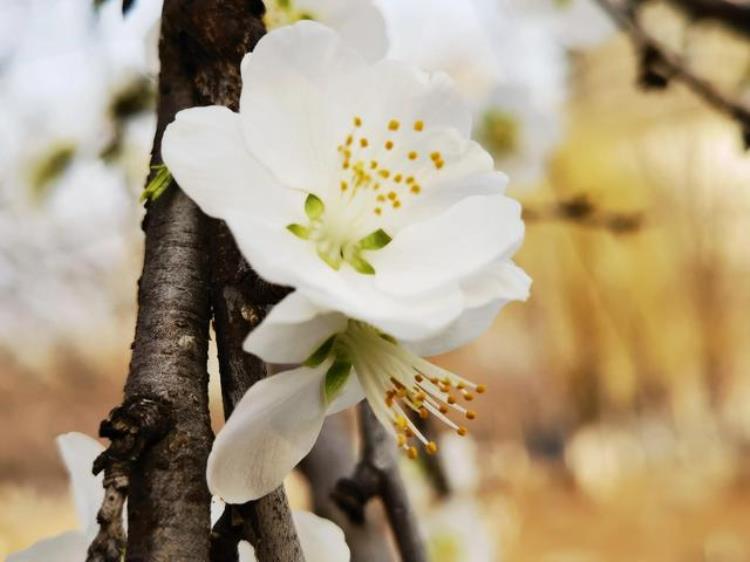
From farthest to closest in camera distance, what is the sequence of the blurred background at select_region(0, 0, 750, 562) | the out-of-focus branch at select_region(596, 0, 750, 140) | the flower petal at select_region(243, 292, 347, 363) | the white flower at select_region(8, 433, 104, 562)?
the blurred background at select_region(0, 0, 750, 562) → the out-of-focus branch at select_region(596, 0, 750, 140) → the white flower at select_region(8, 433, 104, 562) → the flower petal at select_region(243, 292, 347, 363)

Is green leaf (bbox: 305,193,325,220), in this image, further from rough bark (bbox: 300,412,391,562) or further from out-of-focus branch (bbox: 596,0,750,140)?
out-of-focus branch (bbox: 596,0,750,140)

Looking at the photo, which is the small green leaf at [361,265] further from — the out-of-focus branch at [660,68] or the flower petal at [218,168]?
the out-of-focus branch at [660,68]

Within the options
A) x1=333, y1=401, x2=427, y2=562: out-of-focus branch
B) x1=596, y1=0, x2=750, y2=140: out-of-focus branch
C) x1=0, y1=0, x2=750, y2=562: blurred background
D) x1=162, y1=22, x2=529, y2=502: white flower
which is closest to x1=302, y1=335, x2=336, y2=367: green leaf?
x1=162, y1=22, x2=529, y2=502: white flower

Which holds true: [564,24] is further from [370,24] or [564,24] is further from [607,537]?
[607,537]

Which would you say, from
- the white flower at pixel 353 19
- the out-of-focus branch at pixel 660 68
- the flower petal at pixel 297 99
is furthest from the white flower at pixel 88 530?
the out-of-focus branch at pixel 660 68

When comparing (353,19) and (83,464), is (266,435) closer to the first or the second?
(83,464)

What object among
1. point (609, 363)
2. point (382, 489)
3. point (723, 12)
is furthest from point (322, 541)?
point (609, 363)

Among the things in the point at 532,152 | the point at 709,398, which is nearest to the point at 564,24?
the point at 532,152
